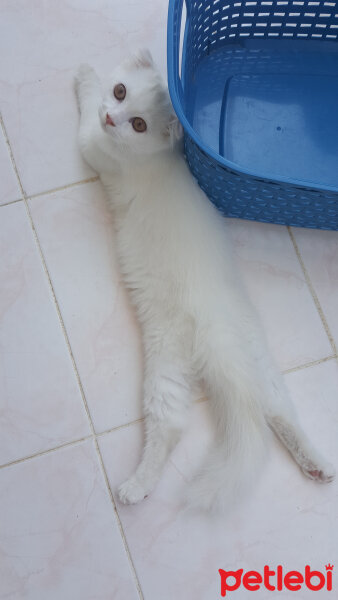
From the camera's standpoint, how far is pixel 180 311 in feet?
4.09

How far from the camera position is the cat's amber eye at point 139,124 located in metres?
1.22

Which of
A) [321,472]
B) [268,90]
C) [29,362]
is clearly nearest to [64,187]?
[29,362]

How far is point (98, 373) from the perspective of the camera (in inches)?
54.9

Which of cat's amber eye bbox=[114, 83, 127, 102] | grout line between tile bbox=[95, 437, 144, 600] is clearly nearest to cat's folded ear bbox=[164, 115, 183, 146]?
cat's amber eye bbox=[114, 83, 127, 102]

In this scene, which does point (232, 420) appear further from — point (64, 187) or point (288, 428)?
point (64, 187)

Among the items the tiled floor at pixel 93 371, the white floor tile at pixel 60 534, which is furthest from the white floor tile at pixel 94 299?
the white floor tile at pixel 60 534

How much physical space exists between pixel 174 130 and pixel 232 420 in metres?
0.65

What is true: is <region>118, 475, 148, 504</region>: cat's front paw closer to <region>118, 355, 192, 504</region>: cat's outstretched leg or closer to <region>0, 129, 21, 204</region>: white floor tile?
<region>118, 355, 192, 504</region>: cat's outstretched leg

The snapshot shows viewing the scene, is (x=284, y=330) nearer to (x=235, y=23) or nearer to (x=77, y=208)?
(x=77, y=208)

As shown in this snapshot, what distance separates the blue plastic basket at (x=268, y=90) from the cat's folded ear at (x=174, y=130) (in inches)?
6.9

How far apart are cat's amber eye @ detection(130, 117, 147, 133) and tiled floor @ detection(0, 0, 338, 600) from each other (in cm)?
29

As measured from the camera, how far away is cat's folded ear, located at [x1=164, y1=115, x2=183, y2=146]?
3.88ft

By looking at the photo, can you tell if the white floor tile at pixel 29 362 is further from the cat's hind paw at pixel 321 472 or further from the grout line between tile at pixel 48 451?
the cat's hind paw at pixel 321 472

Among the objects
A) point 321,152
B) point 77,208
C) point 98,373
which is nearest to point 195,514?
point 98,373
